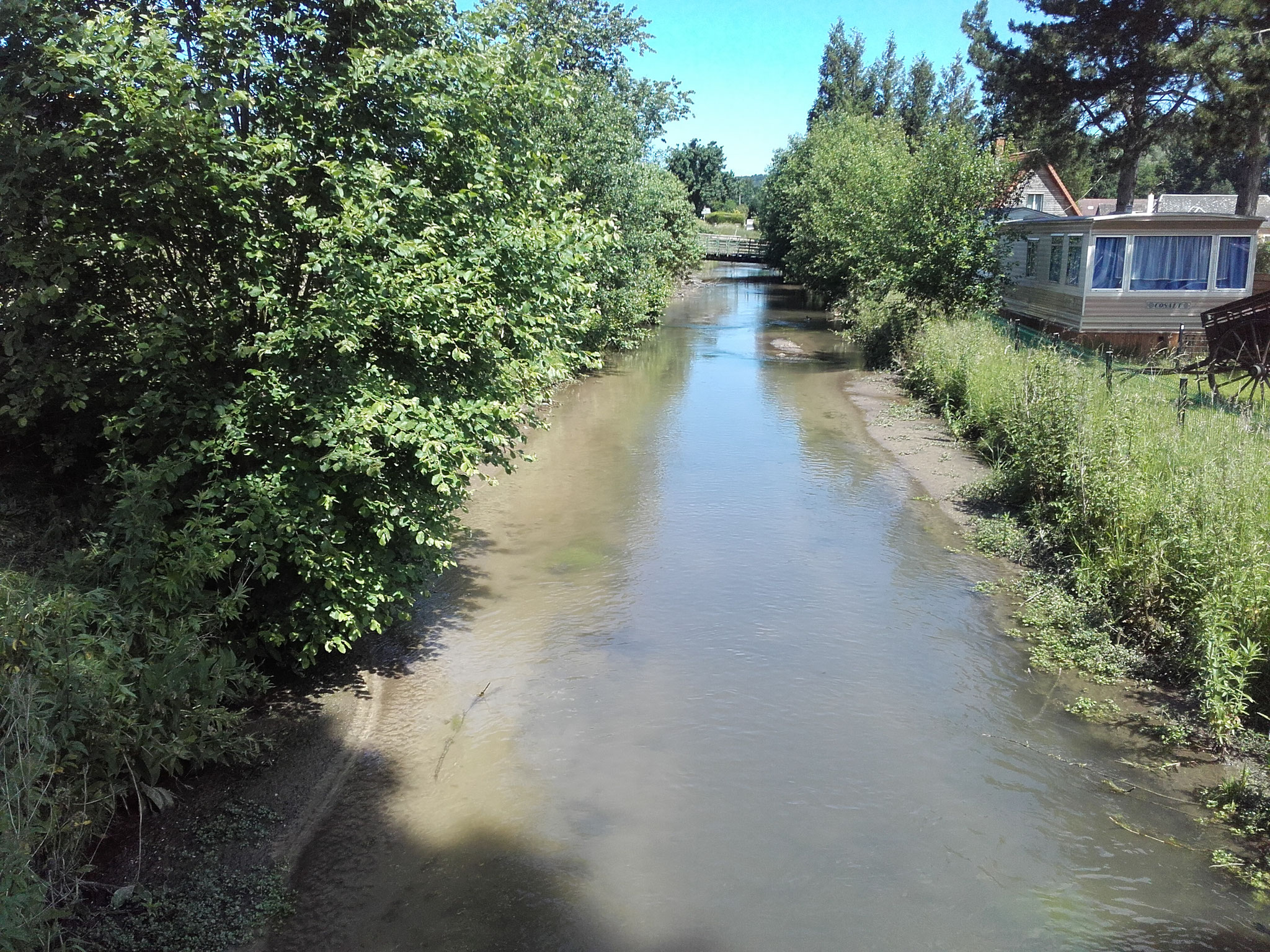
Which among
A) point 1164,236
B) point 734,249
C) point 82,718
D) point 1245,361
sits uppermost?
point 734,249

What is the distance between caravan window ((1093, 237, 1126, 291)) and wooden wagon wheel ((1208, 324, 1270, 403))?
5.16 meters

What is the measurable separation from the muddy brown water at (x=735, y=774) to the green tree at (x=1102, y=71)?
2224 centimetres

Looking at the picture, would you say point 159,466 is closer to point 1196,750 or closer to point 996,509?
point 1196,750

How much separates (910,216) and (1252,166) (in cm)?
1204

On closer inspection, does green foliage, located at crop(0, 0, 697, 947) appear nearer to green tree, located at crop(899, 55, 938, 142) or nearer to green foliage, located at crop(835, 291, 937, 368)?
green foliage, located at crop(835, 291, 937, 368)

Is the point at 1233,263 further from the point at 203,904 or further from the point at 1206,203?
the point at 1206,203

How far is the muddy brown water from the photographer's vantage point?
570 centimetres

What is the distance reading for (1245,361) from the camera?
16.9 metres

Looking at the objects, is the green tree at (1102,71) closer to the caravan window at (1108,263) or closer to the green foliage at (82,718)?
the caravan window at (1108,263)

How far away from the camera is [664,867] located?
20.1 ft

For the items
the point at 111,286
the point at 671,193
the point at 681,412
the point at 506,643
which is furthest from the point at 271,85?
the point at 671,193

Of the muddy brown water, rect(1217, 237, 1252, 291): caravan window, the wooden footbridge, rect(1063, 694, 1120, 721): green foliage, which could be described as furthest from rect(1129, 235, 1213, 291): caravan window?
the wooden footbridge

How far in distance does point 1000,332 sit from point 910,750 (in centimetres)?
1554

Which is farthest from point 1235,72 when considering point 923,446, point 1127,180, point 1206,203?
point 1206,203
